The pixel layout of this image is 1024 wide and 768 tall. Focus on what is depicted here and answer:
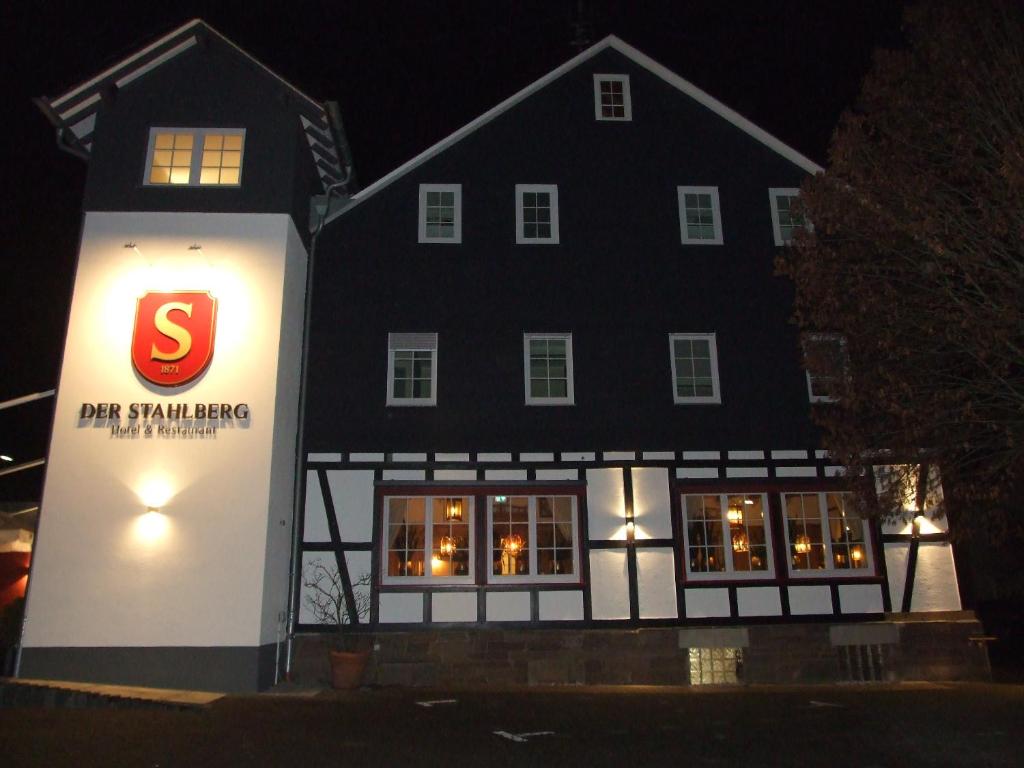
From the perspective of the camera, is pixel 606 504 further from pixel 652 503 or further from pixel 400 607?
pixel 400 607

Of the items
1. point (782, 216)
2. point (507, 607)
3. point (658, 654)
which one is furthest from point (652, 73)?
point (658, 654)

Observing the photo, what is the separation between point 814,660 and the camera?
13.0 metres

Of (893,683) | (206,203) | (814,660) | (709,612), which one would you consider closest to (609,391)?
(709,612)

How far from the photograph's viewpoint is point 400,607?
13.0m

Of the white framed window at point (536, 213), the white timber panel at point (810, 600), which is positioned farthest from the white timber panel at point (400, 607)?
the white framed window at point (536, 213)

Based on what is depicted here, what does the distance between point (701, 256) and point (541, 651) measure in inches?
Answer: 299

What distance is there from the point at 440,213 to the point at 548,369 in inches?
141

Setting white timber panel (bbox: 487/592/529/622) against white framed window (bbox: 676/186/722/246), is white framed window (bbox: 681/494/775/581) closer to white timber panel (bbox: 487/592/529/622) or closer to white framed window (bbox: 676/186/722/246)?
white timber panel (bbox: 487/592/529/622)

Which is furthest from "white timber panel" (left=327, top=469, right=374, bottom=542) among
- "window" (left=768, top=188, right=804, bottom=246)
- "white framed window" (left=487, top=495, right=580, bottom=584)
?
"window" (left=768, top=188, right=804, bottom=246)

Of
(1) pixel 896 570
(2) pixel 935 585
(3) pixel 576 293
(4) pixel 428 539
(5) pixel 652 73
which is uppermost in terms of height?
(5) pixel 652 73

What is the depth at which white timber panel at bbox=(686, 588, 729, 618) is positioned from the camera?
13211 millimetres

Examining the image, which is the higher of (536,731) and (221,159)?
(221,159)

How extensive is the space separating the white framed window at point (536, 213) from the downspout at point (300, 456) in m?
3.21

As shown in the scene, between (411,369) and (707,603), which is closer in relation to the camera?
(707,603)
